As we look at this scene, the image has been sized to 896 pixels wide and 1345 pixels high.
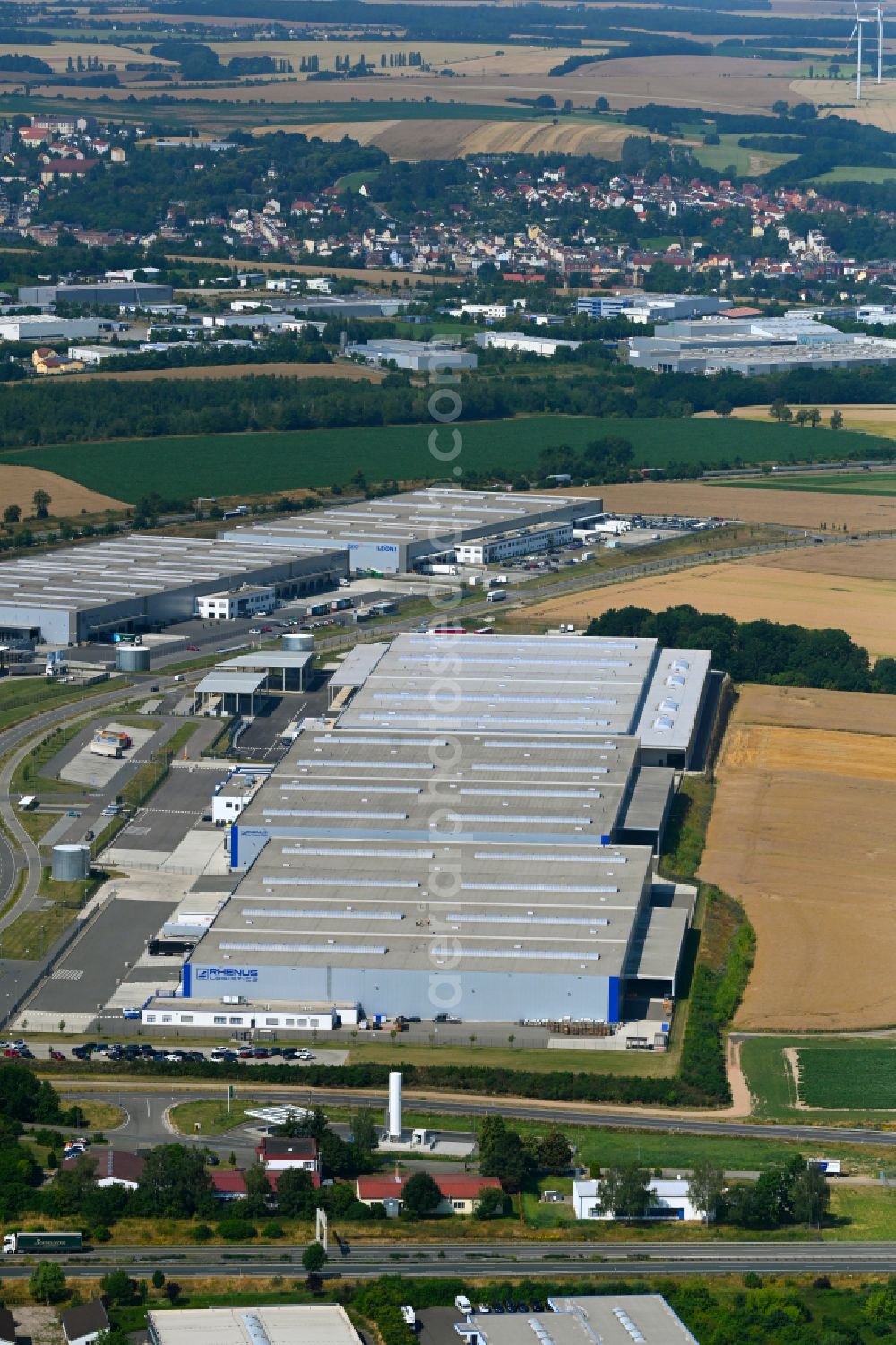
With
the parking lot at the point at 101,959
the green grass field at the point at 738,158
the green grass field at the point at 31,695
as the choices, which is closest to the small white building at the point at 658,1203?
the parking lot at the point at 101,959

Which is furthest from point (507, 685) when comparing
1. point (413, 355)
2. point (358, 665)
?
point (413, 355)

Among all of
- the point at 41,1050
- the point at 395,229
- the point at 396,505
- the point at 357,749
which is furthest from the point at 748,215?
the point at 41,1050

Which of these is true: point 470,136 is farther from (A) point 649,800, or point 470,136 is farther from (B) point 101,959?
(B) point 101,959

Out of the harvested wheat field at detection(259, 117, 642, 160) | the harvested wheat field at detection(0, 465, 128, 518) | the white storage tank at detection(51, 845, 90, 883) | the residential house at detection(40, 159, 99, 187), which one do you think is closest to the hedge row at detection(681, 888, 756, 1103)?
the white storage tank at detection(51, 845, 90, 883)

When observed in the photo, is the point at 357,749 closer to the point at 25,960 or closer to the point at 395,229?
the point at 25,960

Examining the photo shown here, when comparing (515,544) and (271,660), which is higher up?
(271,660)

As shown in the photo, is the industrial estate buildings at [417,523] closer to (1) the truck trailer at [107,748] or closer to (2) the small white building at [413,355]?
(1) the truck trailer at [107,748]
